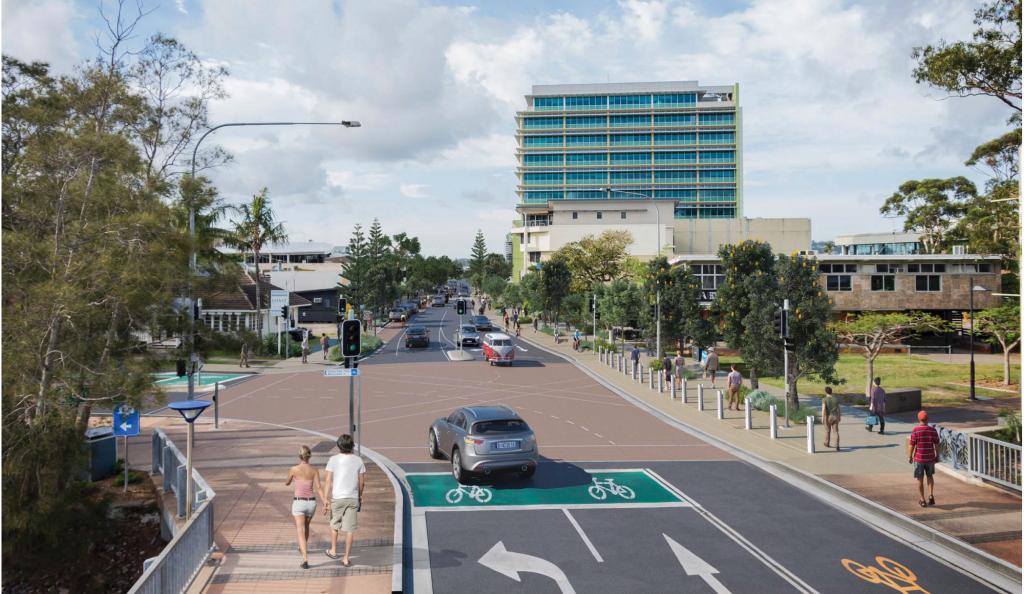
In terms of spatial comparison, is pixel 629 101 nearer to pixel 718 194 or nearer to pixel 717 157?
pixel 717 157

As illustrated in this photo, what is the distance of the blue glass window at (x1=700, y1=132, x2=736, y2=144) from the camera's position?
4488 inches

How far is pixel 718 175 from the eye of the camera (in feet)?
376

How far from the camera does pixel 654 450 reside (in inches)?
648

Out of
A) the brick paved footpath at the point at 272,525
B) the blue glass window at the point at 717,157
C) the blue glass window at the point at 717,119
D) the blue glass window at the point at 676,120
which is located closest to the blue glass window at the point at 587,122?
the blue glass window at the point at 676,120

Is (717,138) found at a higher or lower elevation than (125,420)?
higher

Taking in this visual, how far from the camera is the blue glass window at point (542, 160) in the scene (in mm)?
114562

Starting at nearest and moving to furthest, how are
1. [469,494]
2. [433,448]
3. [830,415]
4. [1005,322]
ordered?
[469,494] < [433,448] < [830,415] < [1005,322]

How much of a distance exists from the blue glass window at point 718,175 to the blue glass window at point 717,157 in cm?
180

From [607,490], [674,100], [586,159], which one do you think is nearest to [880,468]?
[607,490]

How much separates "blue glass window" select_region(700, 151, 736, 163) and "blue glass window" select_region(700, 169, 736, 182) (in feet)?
5.91

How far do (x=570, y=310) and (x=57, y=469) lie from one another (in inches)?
1916

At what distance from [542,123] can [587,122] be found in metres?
8.28

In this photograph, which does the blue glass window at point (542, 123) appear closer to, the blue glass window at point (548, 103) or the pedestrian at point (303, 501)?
the blue glass window at point (548, 103)

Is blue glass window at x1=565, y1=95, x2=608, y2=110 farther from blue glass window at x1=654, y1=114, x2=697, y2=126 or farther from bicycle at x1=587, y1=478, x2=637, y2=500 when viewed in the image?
bicycle at x1=587, y1=478, x2=637, y2=500
